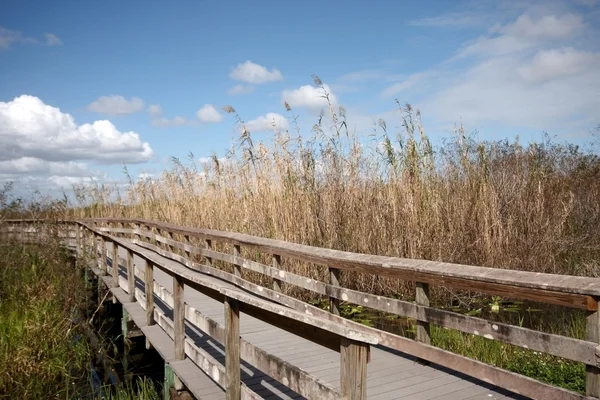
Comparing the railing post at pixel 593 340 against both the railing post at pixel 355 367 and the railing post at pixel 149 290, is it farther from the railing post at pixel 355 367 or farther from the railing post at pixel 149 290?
the railing post at pixel 149 290

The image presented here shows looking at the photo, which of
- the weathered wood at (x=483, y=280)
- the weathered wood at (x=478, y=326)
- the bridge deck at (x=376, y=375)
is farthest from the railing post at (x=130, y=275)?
the weathered wood at (x=483, y=280)

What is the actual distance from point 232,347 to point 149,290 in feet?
9.75

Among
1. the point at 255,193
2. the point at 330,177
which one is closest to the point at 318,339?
the point at 330,177

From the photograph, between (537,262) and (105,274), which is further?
(105,274)

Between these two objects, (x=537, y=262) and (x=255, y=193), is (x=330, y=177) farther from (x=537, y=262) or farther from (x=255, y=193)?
(x=537, y=262)

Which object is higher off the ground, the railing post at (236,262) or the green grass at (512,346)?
the railing post at (236,262)

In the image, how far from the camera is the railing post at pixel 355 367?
191cm

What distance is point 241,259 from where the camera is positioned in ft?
22.9

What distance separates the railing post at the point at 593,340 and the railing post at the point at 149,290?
14.5 ft

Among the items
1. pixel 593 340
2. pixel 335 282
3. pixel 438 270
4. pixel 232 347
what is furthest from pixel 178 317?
pixel 593 340

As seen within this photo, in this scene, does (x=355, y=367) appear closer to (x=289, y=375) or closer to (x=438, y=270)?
(x=289, y=375)

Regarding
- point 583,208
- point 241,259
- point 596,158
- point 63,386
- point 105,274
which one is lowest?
point 63,386

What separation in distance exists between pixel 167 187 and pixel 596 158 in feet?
35.3

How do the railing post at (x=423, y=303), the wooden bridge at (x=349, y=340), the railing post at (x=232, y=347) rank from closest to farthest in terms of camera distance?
the wooden bridge at (x=349, y=340)
the railing post at (x=232, y=347)
the railing post at (x=423, y=303)
